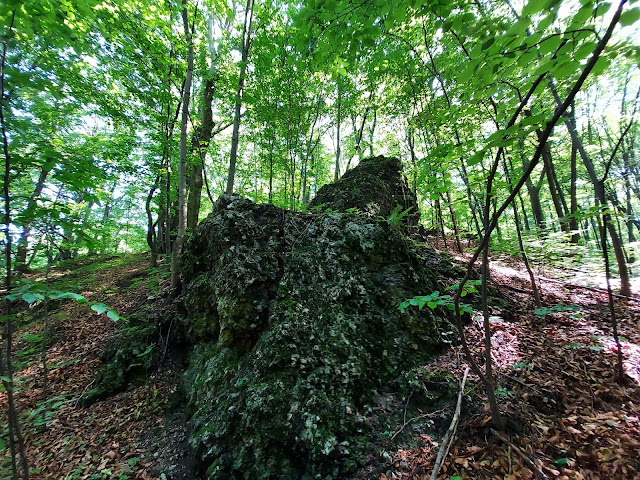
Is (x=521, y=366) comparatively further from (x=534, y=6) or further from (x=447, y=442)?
(x=534, y=6)

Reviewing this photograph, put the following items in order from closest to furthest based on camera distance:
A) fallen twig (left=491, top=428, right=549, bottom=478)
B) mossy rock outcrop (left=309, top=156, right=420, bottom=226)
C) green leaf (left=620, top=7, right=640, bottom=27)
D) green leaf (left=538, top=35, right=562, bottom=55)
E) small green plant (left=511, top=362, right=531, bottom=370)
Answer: green leaf (left=620, top=7, right=640, bottom=27), green leaf (left=538, top=35, right=562, bottom=55), fallen twig (left=491, top=428, right=549, bottom=478), small green plant (left=511, top=362, right=531, bottom=370), mossy rock outcrop (left=309, top=156, right=420, bottom=226)

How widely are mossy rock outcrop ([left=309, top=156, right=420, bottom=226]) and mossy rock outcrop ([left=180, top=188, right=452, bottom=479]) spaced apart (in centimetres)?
159

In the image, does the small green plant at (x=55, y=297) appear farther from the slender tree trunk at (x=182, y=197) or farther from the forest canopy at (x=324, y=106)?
the slender tree trunk at (x=182, y=197)

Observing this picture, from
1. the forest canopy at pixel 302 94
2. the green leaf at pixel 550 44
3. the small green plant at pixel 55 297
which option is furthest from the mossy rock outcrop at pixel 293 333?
the green leaf at pixel 550 44

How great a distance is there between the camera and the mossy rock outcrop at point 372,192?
6.29 metres

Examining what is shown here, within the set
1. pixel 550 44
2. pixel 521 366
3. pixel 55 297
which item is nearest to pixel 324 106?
pixel 550 44

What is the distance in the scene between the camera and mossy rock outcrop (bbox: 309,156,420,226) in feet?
20.6

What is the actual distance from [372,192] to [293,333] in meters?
4.49

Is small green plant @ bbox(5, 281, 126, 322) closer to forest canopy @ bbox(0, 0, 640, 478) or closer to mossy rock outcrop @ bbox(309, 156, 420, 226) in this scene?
forest canopy @ bbox(0, 0, 640, 478)

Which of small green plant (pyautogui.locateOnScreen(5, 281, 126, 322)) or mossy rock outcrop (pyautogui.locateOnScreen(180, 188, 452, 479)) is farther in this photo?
mossy rock outcrop (pyautogui.locateOnScreen(180, 188, 452, 479))

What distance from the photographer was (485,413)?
242cm

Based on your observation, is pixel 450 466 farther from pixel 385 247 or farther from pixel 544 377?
pixel 385 247

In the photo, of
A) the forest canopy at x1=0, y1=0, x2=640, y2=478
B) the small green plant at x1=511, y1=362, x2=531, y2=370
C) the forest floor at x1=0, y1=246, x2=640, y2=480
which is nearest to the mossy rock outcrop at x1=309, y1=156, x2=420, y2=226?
the forest canopy at x1=0, y1=0, x2=640, y2=478

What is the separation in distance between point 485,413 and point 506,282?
4.29 meters
